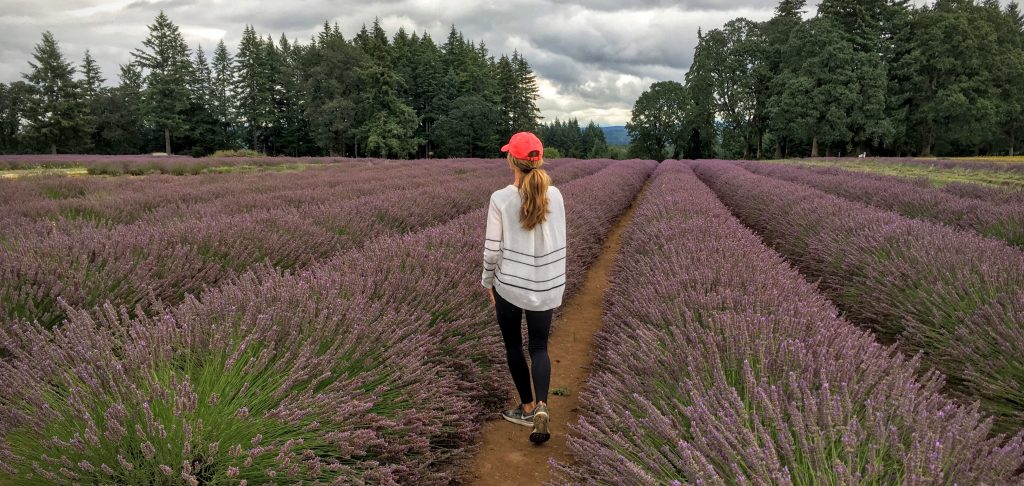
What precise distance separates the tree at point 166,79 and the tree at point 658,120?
47.2 m

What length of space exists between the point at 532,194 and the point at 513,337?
799 mm

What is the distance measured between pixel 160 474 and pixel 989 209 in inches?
312

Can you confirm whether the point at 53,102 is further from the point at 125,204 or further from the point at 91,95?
the point at 125,204

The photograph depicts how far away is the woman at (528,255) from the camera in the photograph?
238cm

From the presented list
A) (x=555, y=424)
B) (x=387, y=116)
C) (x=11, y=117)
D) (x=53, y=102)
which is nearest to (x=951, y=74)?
(x=387, y=116)

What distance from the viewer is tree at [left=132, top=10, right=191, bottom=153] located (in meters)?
44.4

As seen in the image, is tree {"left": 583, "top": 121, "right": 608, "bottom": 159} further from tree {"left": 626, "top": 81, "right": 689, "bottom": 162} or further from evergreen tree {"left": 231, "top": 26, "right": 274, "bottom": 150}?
evergreen tree {"left": 231, "top": 26, "right": 274, "bottom": 150}

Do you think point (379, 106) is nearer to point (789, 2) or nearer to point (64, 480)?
point (789, 2)

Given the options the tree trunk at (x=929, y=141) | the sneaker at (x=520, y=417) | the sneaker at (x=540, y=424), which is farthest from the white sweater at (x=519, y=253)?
the tree trunk at (x=929, y=141)

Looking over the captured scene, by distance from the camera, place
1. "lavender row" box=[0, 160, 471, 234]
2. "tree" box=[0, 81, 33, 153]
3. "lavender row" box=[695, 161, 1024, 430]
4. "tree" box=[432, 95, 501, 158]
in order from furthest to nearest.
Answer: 1. "tree" box=[0, 81, 33, 153]
2. "tree" box=[432, 95, 501, 158]
3. "lavender row" box=[0, 160, 471, 234]
4. "lavender row" box=[695, 161, 1024, 430]

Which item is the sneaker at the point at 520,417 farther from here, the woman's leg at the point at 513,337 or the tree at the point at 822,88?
the tree at the point at 822,88

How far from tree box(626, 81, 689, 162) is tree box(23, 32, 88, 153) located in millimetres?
55971

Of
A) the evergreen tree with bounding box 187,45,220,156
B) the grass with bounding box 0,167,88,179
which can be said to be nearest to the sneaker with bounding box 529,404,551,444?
the grass with bounding box 0,167,88,179

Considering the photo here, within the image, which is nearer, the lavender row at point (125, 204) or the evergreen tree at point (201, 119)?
the lavender row at point (125, 204)
